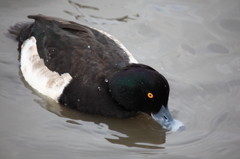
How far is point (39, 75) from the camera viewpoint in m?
5.41

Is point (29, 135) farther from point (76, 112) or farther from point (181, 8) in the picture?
point (181, 8)

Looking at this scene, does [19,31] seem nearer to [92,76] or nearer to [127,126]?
[92,76]

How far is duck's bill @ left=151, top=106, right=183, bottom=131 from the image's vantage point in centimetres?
489

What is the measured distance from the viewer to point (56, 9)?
307 inches

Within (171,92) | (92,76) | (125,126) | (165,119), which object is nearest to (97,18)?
(171,92)

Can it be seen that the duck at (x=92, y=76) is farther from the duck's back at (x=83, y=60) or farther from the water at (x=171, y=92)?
the water at (x=171, y=92)

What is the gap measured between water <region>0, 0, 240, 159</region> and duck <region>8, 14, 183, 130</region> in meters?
0.21

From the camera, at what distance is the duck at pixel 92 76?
4844mm

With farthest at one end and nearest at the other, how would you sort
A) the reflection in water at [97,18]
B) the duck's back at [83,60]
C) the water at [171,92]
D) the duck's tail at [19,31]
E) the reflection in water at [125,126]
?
1. the reflection in water at [97,18]
2. the duck's tail at [19,31]
3. the duck's back at [83,60]
4. the reflection in water at [125,126]
5. the water at [171,92]

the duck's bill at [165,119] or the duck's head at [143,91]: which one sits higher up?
the duck's head at [143,91]

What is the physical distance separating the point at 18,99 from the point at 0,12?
2972 millimetres

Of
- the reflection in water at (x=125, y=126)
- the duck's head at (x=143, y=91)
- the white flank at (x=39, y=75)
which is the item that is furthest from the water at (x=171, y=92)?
the duck's head at (x=143, y=91)

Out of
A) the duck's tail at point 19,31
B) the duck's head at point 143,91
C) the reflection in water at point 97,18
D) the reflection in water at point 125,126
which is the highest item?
the reflection in water at point 97,18

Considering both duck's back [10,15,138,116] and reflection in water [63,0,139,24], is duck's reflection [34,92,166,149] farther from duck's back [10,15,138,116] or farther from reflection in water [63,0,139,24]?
reflection in water [63,0,139,24]
